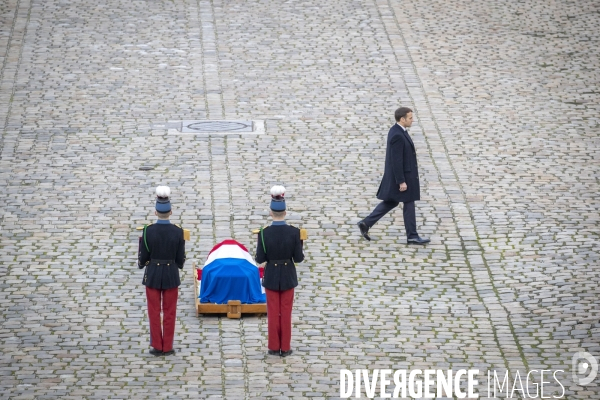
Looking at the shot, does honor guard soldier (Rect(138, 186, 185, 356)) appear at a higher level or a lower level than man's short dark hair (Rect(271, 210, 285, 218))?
lower

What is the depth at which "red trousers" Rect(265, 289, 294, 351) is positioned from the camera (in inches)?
420

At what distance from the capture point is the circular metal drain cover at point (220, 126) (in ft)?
56.7

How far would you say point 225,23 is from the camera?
22.4 m

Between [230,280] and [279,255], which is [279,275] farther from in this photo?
[230,280]

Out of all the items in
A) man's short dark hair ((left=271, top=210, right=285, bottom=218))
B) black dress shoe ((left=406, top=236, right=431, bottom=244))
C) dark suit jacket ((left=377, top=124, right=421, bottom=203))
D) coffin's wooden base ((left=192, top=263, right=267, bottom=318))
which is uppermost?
man's short dark hair ((left=271, top=210, right=285, bottom=218))

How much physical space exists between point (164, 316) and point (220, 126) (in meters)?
7.17

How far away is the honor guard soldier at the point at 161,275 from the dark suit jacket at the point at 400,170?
12.2 feet

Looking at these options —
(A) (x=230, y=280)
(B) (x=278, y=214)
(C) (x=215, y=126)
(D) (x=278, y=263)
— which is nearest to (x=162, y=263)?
(A) (x=230, y=280)

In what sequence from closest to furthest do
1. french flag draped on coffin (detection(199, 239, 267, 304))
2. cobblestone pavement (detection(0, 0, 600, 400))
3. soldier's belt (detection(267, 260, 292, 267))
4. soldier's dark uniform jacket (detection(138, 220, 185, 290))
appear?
soldier's dark uniform jacket (detection(138, 220, 185, 290)) < soldier's belt (detection(267, 260, 292, 267)) < cobblestone pavement (detection(0, 0, 600, 400)) < french flag draped on coffin (detection(199, 239, 267, 304))

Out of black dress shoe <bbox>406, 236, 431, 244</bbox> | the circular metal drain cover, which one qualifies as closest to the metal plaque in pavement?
the circular metal drain cover

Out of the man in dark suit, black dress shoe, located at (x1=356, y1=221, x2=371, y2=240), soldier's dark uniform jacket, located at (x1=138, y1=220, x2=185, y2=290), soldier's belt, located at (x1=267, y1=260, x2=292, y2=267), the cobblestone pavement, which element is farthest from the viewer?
black dress shoe, located at (x1=356, y1=221, x2=371, y2=240)

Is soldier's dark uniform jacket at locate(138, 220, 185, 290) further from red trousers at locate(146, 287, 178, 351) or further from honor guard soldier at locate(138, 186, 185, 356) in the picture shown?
red trousers at locate(146, 287, 178, 351)

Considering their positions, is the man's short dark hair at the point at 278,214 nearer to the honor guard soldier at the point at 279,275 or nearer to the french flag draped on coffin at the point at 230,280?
the honor guard soldier at the point at 279,275

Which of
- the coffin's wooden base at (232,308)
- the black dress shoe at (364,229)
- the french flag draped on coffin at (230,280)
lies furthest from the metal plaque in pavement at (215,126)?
the coffin's wooden base at (232,308)
